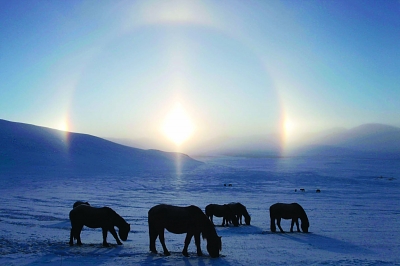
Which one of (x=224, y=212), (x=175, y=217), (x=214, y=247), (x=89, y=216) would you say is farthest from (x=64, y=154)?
(x=214, y=247)

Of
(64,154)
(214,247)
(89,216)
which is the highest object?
(64,154)

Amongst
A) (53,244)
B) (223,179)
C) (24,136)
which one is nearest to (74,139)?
(24,136)

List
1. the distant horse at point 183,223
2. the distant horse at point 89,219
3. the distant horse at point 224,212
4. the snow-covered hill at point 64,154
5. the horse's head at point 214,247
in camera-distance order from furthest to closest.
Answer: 1. the snow-covered hill at point 64,154
2. the distant horse at point 224,212
3. the distant horse at point 89,219
4. the distant horse at point 183,223
5. the horse's head at point 214,247

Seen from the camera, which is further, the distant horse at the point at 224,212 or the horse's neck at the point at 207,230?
the distant horse at the point at 224,212

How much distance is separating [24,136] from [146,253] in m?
73.5

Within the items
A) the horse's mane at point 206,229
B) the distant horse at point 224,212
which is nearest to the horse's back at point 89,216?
the horse's mane at point 206,229

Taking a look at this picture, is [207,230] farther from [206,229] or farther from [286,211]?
[286,211]

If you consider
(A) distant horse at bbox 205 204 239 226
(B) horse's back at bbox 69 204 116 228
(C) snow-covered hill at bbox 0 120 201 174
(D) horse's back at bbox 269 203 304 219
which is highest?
(C) snow-covered hill at bbox 0 120 201 174

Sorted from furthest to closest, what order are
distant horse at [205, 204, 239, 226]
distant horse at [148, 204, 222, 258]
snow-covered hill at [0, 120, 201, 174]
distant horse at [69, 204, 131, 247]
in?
snow-covered hill at [0, 120, 201, 174] < distant horse at [205, 204, 239, 226] < distant horse at [69, 204, 131, 247] < distant horse at [148, 204, 222, 258]

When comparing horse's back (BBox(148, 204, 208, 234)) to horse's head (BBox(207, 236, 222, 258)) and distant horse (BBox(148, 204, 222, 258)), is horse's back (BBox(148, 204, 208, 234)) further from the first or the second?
horse's head (BBox(207, 236, 222, 258))

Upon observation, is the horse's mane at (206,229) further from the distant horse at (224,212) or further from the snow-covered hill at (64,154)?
the snow-covered hill at (64,154)

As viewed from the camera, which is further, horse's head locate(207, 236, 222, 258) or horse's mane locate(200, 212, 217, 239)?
horse's mane locate(200, 212, 217, 239)

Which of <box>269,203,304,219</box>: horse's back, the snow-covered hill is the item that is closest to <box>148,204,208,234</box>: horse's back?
<box>269,203,304,219</box>: horse's back

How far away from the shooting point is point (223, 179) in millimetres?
54094
